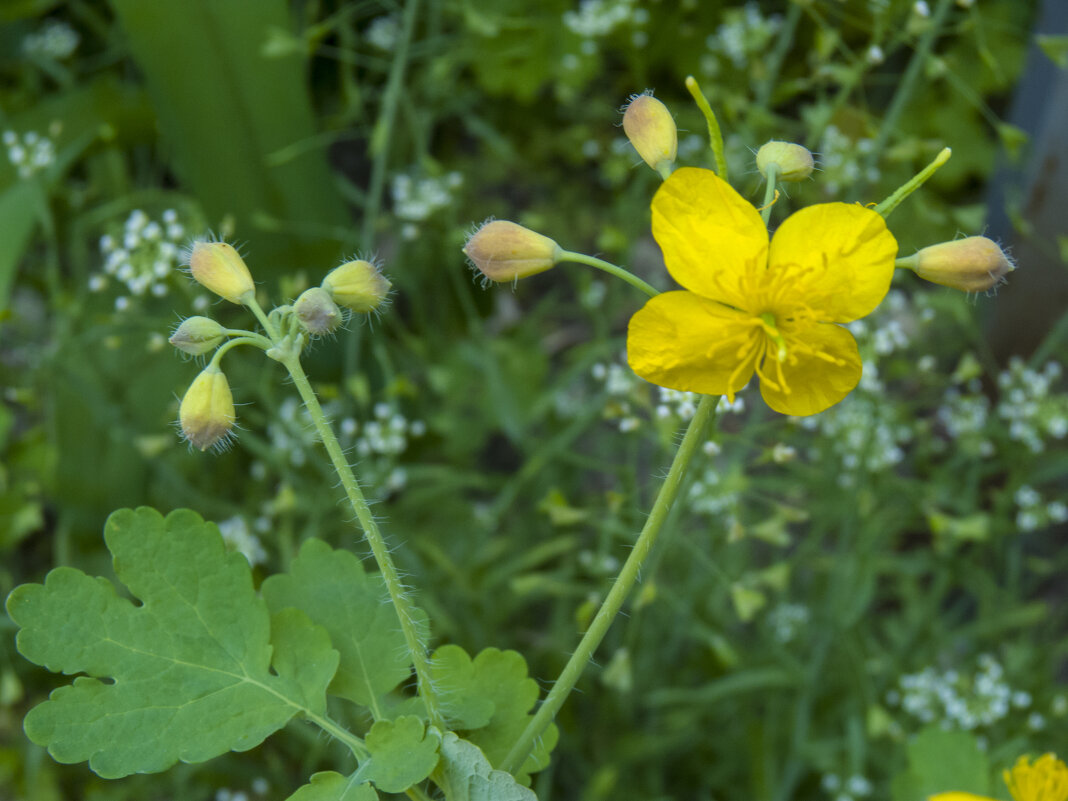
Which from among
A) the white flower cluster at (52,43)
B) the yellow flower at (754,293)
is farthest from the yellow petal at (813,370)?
the white flower cluster at (52,43)

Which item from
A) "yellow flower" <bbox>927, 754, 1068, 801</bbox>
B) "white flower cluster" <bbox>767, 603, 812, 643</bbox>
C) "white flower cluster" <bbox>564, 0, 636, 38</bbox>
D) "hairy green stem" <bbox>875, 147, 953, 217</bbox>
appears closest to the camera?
"hairy green stem" <bbox>875, 147, 953, 217</bbox>

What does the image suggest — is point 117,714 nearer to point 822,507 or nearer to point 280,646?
point 280,646

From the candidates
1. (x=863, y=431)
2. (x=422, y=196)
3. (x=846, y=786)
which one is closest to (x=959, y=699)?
(x=846, y=786)

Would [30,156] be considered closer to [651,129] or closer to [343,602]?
[343,602]

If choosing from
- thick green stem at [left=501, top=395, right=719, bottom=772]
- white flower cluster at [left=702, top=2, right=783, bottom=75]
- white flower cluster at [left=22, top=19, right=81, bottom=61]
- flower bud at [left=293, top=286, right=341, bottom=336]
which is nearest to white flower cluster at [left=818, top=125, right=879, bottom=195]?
white flower cluster at [left=702, top=2, right=783, bottom=75]

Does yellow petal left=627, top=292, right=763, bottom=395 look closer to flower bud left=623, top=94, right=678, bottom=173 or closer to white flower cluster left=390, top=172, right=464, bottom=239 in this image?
flower bud left=623, top=94, right=678, bottom=173

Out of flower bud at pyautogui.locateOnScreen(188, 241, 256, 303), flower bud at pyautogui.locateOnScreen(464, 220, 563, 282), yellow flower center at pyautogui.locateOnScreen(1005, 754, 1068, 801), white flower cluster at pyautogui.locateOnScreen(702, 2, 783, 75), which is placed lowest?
yellow flower center at pyautogui.locateOnScreen(1005, 754, 1068, 801)
